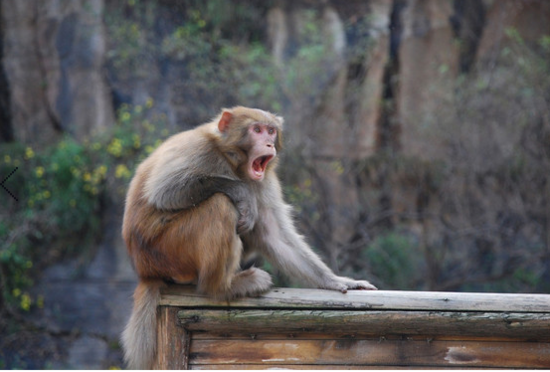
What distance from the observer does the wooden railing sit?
3432mm

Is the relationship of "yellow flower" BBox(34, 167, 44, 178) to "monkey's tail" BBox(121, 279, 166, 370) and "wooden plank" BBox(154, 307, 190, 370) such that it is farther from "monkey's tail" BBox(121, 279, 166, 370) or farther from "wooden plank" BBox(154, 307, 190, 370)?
"wooden plank" BBox(154, 307, 190, 370)

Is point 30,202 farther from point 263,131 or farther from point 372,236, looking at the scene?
point 263,131

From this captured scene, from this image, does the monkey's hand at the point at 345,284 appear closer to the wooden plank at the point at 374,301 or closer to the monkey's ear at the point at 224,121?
the wooden plank at the point at 374,301

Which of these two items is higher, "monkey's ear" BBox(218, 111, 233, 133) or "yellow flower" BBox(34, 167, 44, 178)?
"monkey's ear" BBox(218, 111, 233, 133)

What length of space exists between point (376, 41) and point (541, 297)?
606 centimetres

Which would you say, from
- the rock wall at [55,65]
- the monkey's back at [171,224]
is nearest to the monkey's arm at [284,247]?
the monkey's back at [171,224]

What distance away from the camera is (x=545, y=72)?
7984mm

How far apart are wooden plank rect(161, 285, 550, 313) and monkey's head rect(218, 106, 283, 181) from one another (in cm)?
71

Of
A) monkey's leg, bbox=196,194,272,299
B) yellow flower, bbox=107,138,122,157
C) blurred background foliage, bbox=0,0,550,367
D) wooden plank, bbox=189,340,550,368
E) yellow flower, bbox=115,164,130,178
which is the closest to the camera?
monkey's leg, bbox=196,194,272,299

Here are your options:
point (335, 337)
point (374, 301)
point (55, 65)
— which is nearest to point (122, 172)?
point (55, 65)

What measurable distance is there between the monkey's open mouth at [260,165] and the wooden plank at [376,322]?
30.8 inches

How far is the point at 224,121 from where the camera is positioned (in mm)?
3754

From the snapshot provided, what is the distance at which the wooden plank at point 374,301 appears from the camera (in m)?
3.44

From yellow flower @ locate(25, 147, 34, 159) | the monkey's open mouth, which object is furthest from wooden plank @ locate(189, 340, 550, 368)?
yellow flower @ locate(25, 147, 34, 159)
